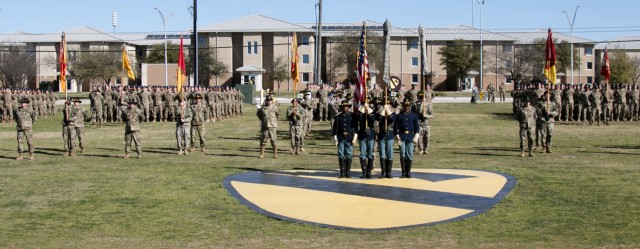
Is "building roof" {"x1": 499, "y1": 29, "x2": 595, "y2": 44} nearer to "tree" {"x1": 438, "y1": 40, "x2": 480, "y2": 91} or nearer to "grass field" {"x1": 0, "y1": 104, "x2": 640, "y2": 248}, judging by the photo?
"tree" {"x1": 438, "y1": 40, "x2": 480, "y2": 91}

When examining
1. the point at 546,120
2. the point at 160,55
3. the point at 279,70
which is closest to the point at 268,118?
the point at 546,120

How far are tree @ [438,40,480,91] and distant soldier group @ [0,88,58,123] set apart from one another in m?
A: 58.7

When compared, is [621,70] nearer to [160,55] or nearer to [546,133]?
[160,55]

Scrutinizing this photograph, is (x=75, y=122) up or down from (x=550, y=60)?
down

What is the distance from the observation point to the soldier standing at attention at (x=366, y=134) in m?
19.9

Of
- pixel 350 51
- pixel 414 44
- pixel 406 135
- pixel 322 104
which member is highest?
pixel 414 44

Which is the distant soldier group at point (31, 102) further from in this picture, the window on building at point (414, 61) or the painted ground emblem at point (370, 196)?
the window on building at point (414, 61)

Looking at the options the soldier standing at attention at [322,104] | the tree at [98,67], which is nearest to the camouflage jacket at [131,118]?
the soldier standing at attention at [322,104]

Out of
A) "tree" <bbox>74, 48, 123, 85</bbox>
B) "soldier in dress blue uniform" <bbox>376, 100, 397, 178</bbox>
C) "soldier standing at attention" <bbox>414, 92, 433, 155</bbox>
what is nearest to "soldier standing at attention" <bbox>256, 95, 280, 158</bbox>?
"soldier standing at attention" <bbox>414, 92, 433, 155</bbox>

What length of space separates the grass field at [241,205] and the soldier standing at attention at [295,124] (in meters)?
0.60

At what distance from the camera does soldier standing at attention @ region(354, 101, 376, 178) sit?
19891mm

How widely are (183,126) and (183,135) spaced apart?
14.7 inches

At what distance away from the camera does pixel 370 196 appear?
17.2 metres

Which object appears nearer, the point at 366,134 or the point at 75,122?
the point at 366,134
